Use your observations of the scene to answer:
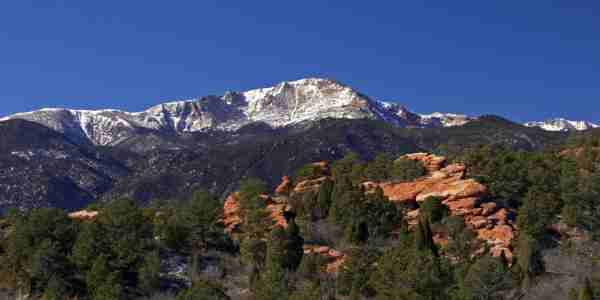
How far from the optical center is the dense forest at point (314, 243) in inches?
2537

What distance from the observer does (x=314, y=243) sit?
82.6m

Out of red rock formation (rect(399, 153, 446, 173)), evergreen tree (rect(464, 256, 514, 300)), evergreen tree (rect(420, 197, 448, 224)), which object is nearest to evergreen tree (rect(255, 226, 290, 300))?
evergreen tree (rect(464, 256, 514, 300))

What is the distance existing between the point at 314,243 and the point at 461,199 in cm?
1884

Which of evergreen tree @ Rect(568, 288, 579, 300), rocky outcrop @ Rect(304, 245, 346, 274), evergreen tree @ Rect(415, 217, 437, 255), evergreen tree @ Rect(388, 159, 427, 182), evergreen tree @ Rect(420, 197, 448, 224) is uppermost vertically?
evergreen tree @ Rect(388, 159, 427, 182)

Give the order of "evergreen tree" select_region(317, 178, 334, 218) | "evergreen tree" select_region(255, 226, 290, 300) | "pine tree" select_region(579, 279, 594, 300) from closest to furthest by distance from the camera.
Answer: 1. "pine tree" select_region(579, 279, 594, 300)
2. "evergreen tree" select_region(255, 226, 290, 300)
3. "evergreen tree" select_region(317, 178, 334, 218)

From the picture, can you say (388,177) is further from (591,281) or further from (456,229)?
(591,281)

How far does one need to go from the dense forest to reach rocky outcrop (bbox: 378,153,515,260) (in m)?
1.44

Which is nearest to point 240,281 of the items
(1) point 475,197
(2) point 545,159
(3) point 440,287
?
(3) point 440,287

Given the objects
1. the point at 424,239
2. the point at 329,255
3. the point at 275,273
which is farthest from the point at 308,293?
the point at 329,255

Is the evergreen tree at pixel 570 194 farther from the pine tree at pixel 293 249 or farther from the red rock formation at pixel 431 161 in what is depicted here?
the pine tree at pixel 293 249

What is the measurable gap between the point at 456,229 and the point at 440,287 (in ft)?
64.1

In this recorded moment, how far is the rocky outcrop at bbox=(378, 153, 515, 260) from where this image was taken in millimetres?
82000

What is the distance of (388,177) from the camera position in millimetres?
106125

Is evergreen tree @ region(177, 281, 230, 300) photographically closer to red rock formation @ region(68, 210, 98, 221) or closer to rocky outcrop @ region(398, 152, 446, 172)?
red rock formation @ region(68, 210, 98, 221)
